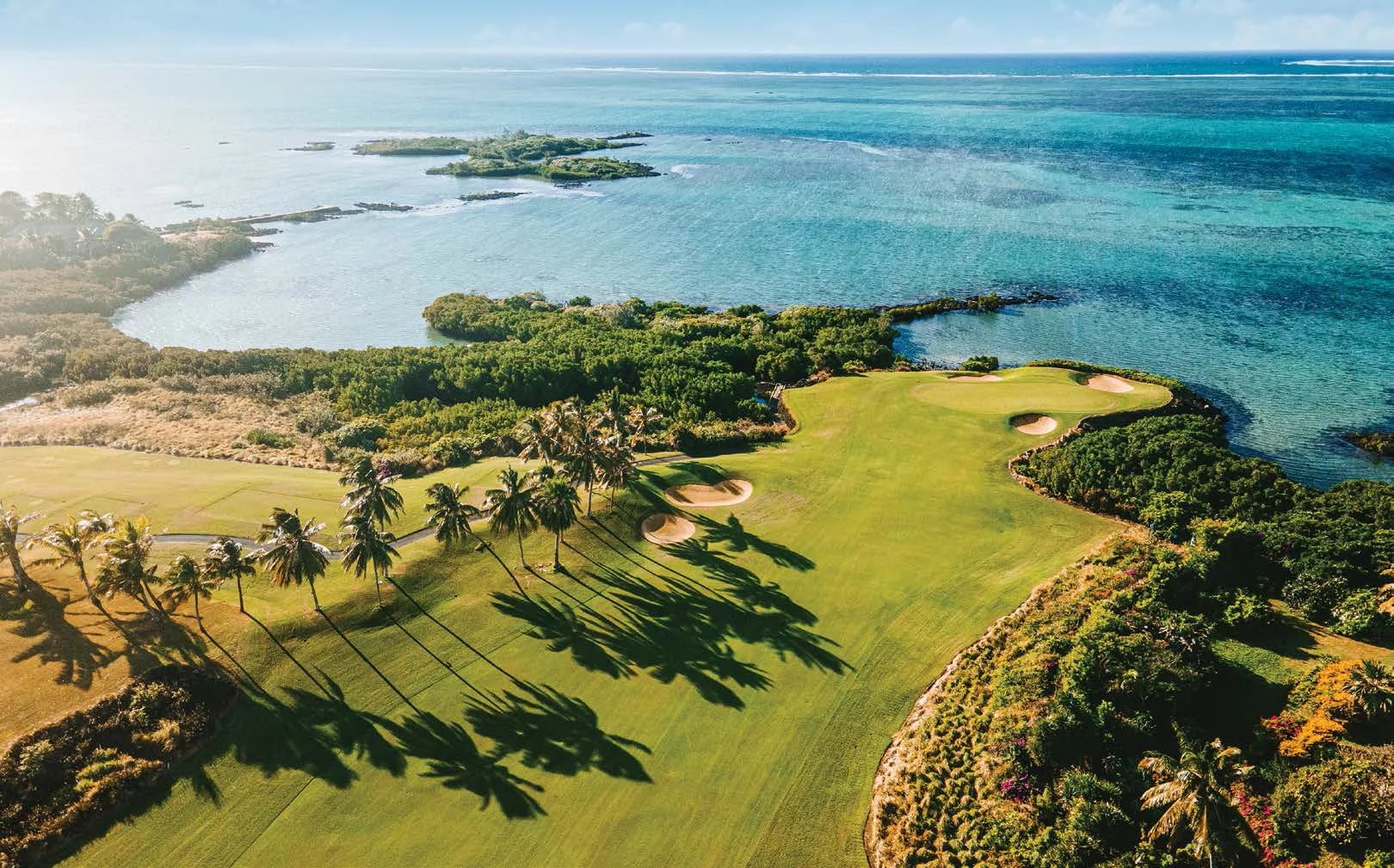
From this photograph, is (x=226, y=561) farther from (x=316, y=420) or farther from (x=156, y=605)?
(x=316, y=420)

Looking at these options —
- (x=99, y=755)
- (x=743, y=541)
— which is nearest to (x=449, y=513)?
(x=99, y=755)

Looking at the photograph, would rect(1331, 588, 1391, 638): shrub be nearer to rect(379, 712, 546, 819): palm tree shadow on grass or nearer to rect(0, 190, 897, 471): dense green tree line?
rect(379, 712, 546, 819): palm tree shadow on grass

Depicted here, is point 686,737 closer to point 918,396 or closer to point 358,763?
point 358,763

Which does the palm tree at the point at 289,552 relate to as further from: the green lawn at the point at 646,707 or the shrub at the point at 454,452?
the shrub at the point at 454,452

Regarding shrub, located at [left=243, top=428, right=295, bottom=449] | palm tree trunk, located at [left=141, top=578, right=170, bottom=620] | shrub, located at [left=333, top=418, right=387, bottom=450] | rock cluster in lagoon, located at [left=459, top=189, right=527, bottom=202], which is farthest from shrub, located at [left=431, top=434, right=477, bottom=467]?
rock cluster in lagoon, located at [left=459, top=189, right=527, bottom=202]

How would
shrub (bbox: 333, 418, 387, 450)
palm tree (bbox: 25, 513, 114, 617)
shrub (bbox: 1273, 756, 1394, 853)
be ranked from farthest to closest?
shrub (bbox: 333, 418, 387, 450)
palm tree (bbox: 25, 513, 114, 617)
shrub (bbox: 1273, 756, 1394, 853)

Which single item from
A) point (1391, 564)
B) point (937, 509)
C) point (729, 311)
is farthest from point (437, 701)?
point (729, 311)

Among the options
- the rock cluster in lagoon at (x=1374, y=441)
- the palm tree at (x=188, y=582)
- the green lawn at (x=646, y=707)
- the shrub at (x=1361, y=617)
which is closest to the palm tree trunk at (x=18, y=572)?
the palm tree at (x=188, y=582)
